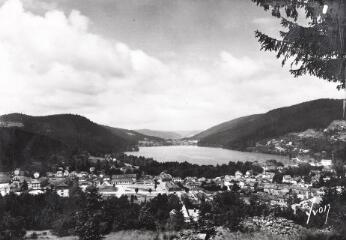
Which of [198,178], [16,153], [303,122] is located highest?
[303,122]

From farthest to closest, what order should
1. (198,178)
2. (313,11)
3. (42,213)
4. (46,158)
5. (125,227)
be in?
(46,158) → (198,178) → (42,213) → (125,227) → (313,11)

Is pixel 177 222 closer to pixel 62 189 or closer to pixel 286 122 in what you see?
pixel 62 189

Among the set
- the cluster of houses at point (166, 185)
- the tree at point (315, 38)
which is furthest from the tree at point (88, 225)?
the cluster of houses at point (166, 185)

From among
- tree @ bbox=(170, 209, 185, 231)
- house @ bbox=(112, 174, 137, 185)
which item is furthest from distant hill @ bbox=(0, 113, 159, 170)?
tree @ bbox=(170, 209, 185, 231)

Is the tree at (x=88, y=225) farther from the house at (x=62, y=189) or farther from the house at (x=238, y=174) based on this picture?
the house at (x=238, y=174)

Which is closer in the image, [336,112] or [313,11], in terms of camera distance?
[313,11]

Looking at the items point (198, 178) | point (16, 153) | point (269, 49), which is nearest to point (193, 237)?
point (269, 49)

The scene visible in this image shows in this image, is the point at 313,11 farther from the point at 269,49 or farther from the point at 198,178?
the point at 198,178
